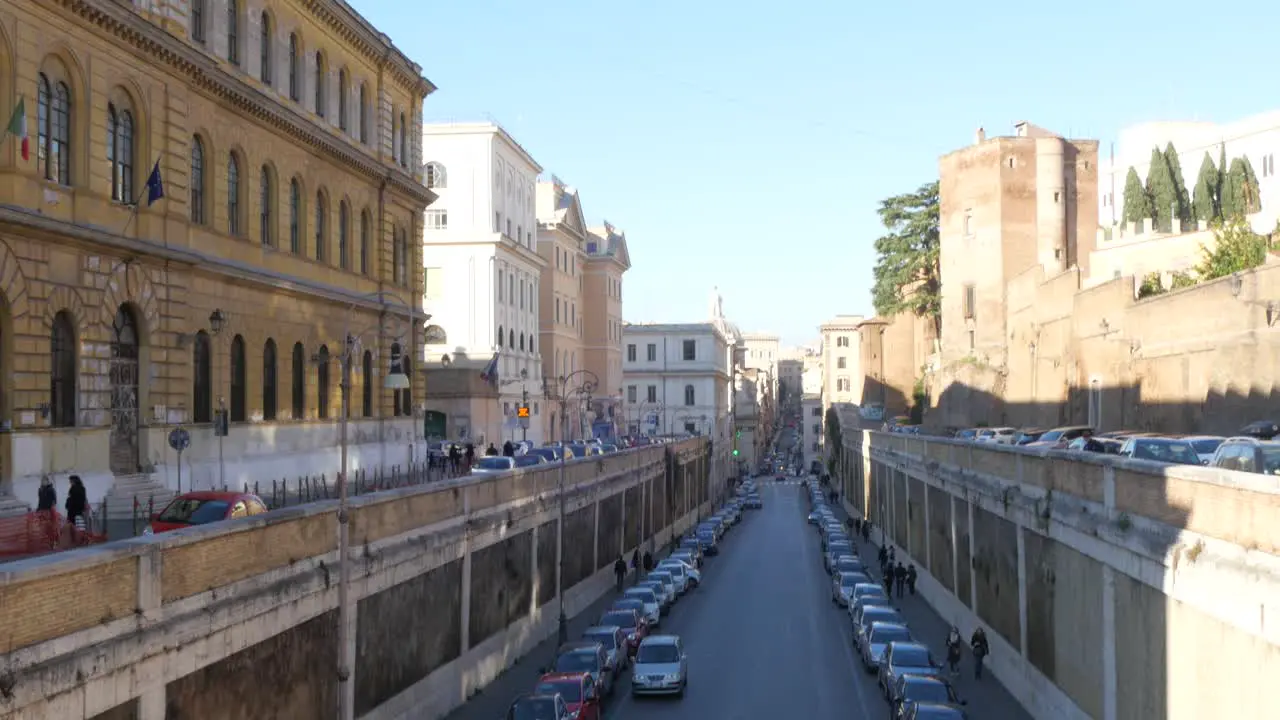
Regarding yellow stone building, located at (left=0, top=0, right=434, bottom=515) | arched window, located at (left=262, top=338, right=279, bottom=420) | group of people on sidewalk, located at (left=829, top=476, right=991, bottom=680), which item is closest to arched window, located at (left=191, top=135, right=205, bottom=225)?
yellow stone building, located at (left=0, top=0, right=434, bottom=515)

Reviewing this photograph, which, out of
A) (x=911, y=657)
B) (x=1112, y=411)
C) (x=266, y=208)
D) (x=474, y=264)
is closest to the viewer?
(x=911, y=657)

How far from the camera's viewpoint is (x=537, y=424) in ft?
277

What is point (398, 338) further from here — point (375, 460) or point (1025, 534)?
point (1025, 534)

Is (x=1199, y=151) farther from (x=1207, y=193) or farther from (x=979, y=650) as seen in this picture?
(x=979, y=650)

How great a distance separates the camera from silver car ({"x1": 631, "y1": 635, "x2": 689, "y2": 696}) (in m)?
30.1

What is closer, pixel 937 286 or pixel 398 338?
pixel 398 338

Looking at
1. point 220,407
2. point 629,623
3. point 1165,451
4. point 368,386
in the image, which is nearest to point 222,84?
point 220,407

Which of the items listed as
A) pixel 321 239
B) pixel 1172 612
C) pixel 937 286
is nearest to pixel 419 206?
pixel 321 239

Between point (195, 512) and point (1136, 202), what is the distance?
8536 centimetres

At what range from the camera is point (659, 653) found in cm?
3070

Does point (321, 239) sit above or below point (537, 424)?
above

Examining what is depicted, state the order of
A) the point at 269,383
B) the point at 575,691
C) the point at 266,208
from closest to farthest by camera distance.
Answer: the point at 575,691 < the point at 269,383 < the point at 266,208

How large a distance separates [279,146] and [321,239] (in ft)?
15.8

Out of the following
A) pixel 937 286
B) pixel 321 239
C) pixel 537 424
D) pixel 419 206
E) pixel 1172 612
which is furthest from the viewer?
pixel 937 286
